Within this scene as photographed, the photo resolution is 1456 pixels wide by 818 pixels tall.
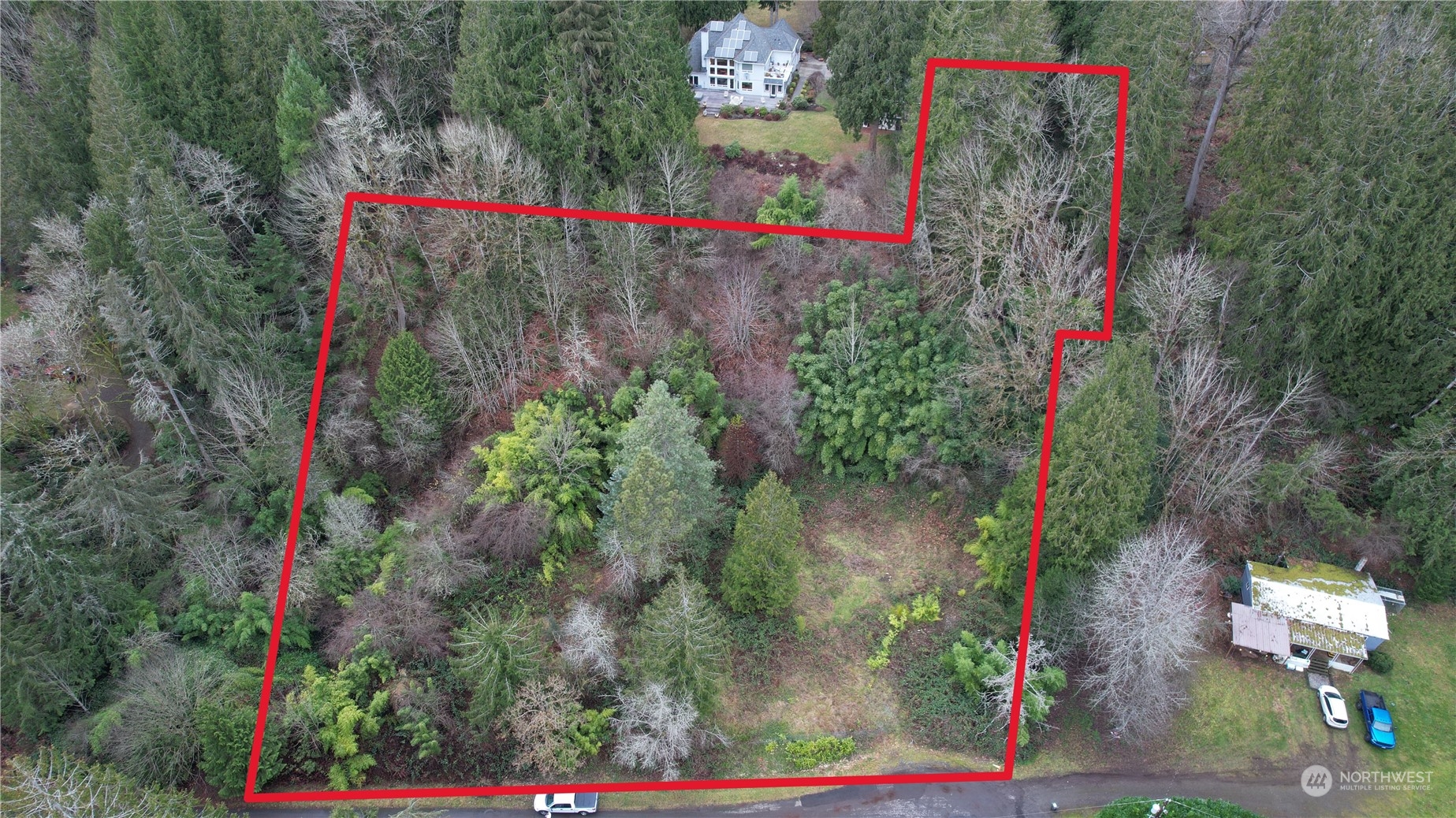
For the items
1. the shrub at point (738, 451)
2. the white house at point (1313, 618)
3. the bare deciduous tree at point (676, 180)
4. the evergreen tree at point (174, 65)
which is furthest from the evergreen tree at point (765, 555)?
the evergreen tree at point (174, 65)

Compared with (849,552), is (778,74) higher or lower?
higher

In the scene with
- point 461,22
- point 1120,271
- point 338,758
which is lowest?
point 338,758

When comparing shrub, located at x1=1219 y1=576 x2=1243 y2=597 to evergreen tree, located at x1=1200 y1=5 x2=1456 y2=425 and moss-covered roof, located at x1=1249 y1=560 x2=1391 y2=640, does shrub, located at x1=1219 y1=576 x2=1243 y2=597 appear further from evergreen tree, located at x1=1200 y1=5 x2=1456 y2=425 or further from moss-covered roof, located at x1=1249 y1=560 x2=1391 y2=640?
evergreen tree, located at x1=1200 y1=5 x2=1456 y2=425

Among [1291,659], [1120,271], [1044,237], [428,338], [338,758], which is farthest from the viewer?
[428,338]

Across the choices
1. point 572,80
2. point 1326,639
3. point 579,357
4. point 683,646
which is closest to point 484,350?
point 579,357

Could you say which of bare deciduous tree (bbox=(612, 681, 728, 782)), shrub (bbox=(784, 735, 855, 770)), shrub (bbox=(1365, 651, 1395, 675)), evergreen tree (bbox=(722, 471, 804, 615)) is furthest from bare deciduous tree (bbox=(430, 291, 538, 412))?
shrub (bbox=(1365, 651, 1395, 675))

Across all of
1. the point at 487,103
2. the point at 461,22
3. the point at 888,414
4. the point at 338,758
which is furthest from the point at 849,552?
the point at 461,22

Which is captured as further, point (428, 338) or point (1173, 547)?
point (428, 338)

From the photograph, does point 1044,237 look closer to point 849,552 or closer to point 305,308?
point 849,552
